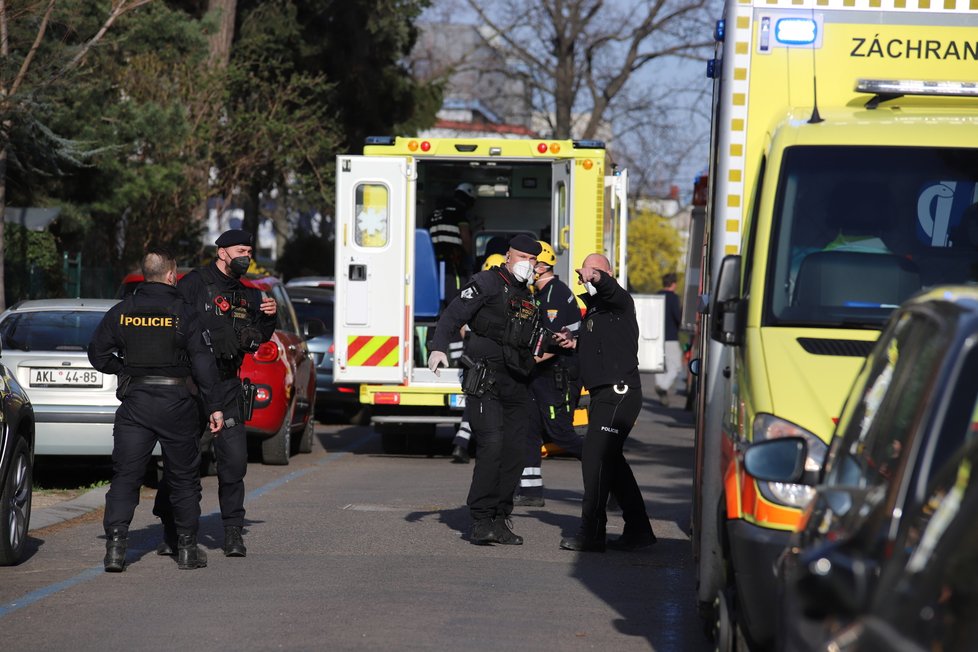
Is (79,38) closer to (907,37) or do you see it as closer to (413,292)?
(413,292)

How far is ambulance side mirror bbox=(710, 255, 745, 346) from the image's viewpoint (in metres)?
6.23

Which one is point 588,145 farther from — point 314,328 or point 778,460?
point 778,460

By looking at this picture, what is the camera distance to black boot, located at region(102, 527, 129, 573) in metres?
8.74

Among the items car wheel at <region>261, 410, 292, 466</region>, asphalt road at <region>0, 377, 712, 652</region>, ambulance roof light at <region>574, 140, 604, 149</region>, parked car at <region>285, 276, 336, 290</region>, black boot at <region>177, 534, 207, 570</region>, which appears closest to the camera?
asphalt road at <region>0, 377, 712, 652</region>

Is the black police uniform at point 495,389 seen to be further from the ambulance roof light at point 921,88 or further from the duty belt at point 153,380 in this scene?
the ambulance roof light at point 921,88

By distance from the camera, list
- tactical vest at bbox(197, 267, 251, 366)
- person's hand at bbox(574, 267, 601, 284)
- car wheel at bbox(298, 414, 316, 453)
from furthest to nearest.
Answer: car wheel at bbox(298, 414, 316, 453), person's hand at bbox(574, 267, 601, 284), tactical vest at bbox(197, 267, 251, 366)

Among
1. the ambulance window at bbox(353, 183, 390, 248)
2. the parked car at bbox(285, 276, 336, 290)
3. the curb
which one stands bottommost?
the curb

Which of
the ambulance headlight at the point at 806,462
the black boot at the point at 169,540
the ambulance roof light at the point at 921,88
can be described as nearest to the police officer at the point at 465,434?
the black boot at the point at 169,540

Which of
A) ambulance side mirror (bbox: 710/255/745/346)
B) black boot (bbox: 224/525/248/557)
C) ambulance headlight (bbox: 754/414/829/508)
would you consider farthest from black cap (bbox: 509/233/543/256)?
ambulance headlight (bbox: 754/414/829/508)

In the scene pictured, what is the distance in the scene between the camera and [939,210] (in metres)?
6.61

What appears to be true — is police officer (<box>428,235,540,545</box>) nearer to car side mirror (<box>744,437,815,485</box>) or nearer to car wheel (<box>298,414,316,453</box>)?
car side mirror (<box>744,437,815,485</box>)

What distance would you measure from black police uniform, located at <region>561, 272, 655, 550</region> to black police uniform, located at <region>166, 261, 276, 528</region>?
2.07 m

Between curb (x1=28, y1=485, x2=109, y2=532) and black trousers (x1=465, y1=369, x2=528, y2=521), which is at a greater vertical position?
black trousers (x1=465, y1=369, x2=528, y2=521)

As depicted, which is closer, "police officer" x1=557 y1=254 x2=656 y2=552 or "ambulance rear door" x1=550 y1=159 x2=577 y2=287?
"police officer" x1=557 y1=254 x2=656 y2=552
